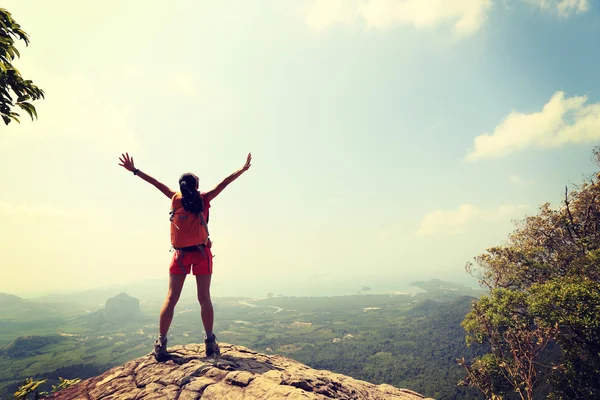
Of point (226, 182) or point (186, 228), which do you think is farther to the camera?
point (226, 182)

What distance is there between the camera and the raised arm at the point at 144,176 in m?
6.34

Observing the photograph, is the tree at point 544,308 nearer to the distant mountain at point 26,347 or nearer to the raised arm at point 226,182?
the raised arm at point 226,182

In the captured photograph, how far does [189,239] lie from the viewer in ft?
20.2

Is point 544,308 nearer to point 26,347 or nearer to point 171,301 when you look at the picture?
point 171,301

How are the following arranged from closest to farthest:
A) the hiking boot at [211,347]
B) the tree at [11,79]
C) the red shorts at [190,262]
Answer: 1. the tree at [11,79]
2. the red shorts at [190,262]
3. the hiking boot at [211,347]

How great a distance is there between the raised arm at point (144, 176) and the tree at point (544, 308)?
50.1ft

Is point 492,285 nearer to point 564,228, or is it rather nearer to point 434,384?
point 564,228

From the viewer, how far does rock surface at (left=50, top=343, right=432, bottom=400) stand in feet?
17.2

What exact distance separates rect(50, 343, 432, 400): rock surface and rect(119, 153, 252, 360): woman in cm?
82

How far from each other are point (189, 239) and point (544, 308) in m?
19.8

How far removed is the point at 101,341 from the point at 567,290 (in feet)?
771

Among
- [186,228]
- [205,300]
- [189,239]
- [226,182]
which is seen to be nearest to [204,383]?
[205,300]

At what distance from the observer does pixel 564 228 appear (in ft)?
76.6

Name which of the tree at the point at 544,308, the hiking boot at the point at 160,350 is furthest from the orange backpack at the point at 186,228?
the tree at the point at 544,308
